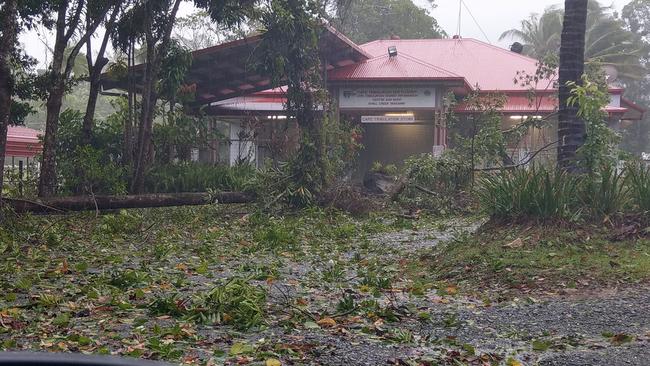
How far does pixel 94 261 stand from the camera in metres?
9.15

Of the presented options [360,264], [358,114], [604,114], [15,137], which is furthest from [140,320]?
[15,137]

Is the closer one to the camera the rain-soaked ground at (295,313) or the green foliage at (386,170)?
the rain-soaked ground at (295,313)

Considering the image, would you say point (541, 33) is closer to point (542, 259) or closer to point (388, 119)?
point (388, 119)

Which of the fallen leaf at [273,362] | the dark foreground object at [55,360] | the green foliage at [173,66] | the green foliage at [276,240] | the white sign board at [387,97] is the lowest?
the green foliage at [276,240]

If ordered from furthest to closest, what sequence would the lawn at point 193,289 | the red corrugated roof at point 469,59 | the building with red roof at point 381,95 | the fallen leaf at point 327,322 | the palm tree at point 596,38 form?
the palm tree at point 596,38
the red corrugated roof at point 469,59
the building with red roof at point 381,95
the fallen leaf at point 327,322
the lawn at point 193,289

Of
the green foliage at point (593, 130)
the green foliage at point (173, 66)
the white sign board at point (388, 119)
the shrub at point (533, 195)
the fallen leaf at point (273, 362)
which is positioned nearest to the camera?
the fallen leaf at point (273, 362)

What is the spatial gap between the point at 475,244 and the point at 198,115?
45.7ft

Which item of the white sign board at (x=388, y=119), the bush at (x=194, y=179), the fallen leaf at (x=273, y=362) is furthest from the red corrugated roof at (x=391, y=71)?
the fallen leaf at (x=273, y=362)

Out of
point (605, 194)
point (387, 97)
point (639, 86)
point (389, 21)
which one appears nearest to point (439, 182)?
point (605, 194)

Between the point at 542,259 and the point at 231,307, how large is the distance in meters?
3.77

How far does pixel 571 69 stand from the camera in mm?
11078

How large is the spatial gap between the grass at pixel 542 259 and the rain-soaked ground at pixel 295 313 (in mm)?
336

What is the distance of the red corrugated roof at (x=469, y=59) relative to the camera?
2656 cm

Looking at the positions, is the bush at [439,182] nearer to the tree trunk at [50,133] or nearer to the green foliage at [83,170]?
the green foliage at [83,170]
